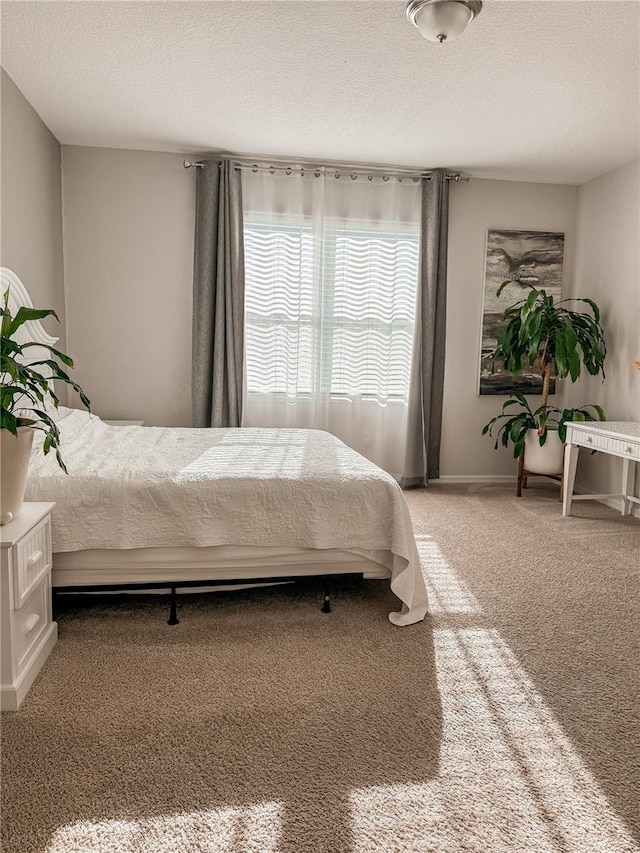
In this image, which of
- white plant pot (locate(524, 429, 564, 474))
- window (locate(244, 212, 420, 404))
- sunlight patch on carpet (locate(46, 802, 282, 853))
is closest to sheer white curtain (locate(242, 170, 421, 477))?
window (locate(244, 212, 420, 404))

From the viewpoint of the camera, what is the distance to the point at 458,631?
239 centimetres

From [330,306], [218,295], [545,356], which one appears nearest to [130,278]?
[218,295]

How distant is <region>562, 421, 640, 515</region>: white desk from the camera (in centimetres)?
350

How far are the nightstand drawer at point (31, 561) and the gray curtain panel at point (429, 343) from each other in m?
3.19

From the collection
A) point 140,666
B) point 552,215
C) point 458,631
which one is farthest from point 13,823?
point 552,215

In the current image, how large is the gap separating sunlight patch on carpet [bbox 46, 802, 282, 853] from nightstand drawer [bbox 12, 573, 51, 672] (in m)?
0.65

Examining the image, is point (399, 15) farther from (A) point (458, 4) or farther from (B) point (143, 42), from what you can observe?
(B) point (143, 42)

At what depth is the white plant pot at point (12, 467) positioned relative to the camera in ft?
6.04

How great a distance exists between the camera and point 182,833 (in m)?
1.36

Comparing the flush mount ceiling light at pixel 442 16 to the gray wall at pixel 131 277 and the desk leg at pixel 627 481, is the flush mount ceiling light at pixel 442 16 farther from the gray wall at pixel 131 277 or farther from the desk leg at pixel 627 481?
the desk leg at pixel 627 481

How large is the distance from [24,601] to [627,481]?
3.85 metres

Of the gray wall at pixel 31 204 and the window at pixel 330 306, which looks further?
the window at pixel 330 306

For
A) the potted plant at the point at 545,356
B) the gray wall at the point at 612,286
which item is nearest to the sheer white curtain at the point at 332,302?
the potted plant at the point at 545,356

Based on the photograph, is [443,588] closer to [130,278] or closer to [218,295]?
[218,295]
